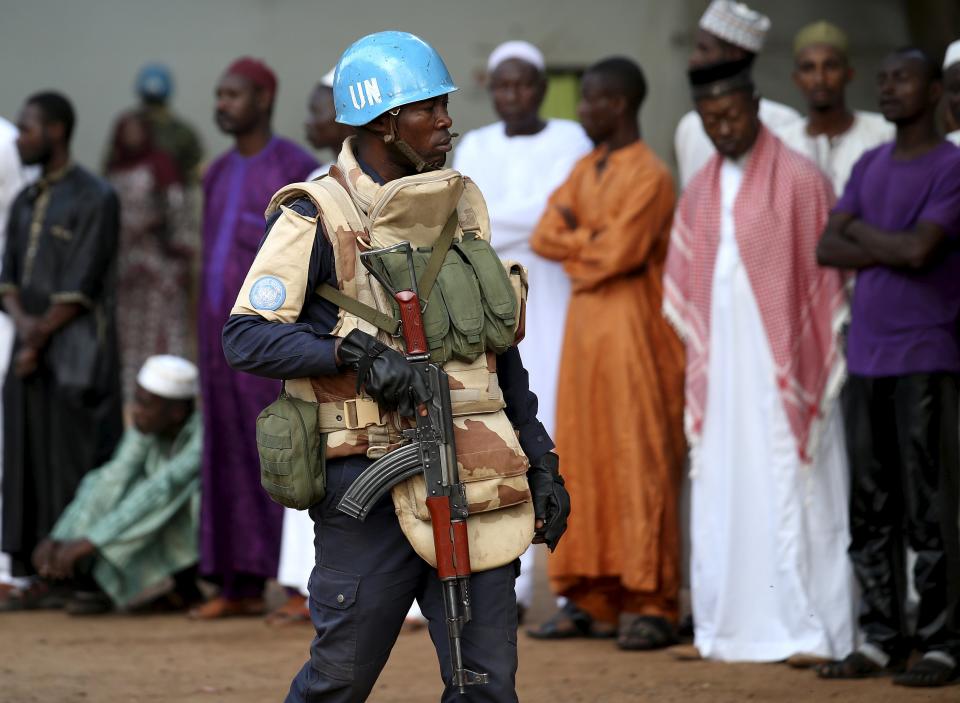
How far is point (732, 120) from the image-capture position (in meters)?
6.81

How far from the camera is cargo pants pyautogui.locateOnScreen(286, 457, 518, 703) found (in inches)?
166

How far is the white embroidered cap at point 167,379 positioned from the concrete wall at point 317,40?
571cm

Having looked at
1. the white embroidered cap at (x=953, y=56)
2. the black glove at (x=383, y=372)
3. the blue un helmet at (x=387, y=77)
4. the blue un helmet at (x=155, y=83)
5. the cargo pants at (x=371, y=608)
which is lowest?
the cargo pants at (x=371, y=608)

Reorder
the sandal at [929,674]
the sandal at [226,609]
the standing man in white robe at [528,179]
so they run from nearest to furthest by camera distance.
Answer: the sandal at [929,674]
the standing man in white robe at [528,179]
the sandal at [226,609]

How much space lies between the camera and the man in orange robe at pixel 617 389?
23.3ft

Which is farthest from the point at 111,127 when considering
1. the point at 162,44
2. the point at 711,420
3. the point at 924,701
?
the point at 924,701

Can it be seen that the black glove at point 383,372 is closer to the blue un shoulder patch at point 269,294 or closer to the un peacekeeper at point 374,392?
the un peacekeeper at point 374,392

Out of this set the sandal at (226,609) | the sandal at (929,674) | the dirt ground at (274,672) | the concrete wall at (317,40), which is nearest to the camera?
the sandal at (929,674)

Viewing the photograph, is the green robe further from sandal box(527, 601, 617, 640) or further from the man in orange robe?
the man in orange robe

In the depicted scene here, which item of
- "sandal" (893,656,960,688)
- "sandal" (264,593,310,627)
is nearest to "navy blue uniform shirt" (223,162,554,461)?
"sandal" (893,656,960,688)

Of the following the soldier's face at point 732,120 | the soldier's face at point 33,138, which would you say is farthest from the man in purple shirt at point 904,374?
the soldier's face at point 33,138

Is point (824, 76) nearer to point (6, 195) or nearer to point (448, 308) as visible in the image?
point (448, 308)

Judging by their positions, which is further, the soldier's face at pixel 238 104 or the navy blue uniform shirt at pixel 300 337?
the soldier's face at pixel 238 104

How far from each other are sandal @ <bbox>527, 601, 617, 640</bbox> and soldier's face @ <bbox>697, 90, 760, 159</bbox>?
7.04ft
